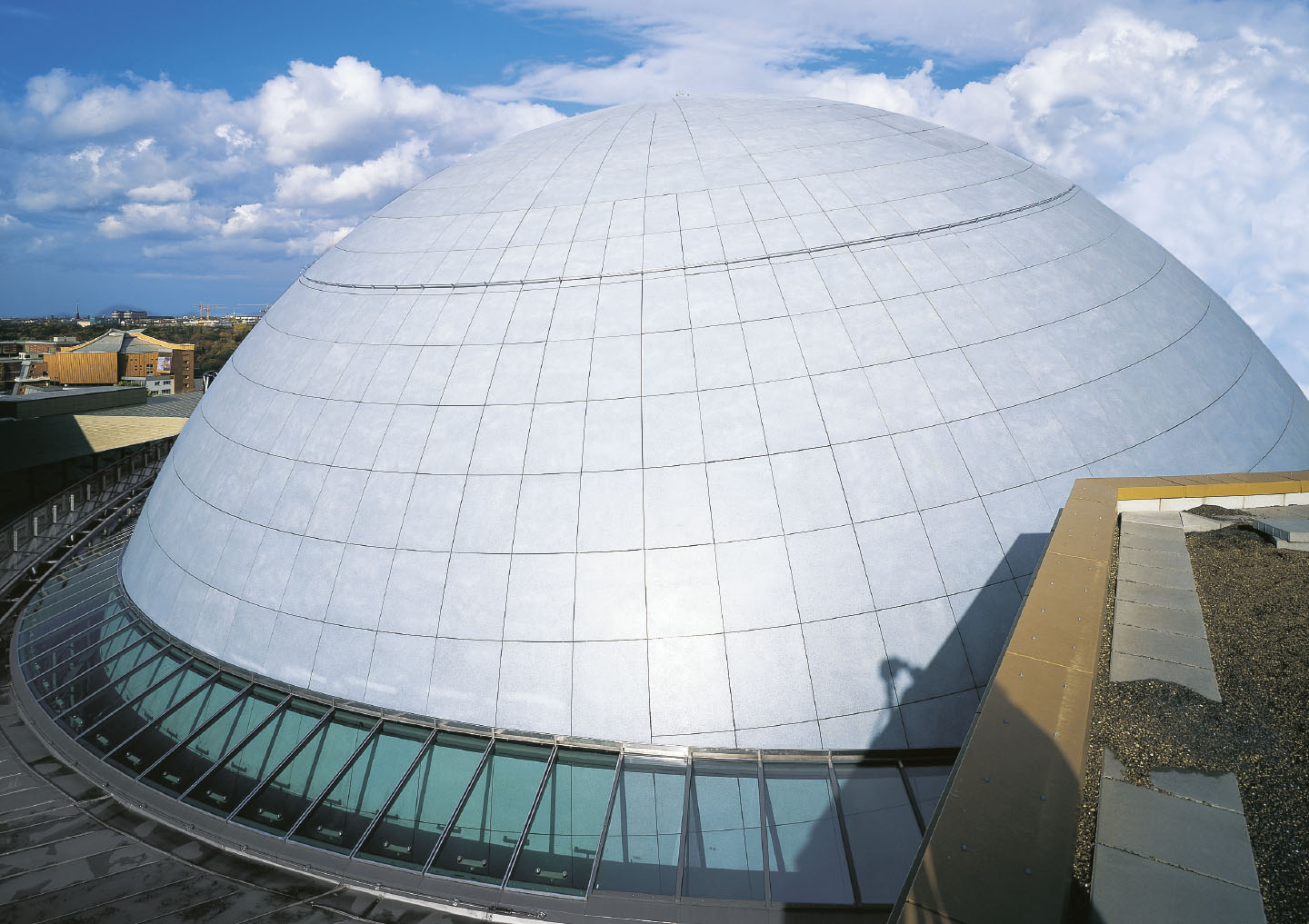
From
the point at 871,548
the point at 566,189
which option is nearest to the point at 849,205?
the point at 566,189

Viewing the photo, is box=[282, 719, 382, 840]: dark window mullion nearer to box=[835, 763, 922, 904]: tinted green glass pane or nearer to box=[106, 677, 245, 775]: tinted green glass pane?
box=[106, 677, 245, 775]: tinted green glass pane

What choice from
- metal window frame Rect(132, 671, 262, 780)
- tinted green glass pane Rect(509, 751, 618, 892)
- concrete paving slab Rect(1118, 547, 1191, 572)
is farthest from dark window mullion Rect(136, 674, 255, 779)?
concrete paving slab Rect(1118, 547, 1191, 572)

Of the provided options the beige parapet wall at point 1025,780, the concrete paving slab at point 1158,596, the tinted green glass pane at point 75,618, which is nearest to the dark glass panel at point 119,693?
the tinted green glass pane at point 75,618

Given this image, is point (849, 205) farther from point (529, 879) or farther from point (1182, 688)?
point (529, 879)

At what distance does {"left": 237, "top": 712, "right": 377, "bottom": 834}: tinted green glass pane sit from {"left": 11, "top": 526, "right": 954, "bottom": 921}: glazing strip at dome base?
0.11 feet

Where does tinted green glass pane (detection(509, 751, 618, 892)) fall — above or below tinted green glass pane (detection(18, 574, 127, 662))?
below

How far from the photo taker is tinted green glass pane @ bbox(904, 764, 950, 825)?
13625mm

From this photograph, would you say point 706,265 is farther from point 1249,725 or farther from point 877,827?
point 1249,725

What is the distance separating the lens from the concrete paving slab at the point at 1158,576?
11781 mm

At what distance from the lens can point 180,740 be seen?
16812 millimetres

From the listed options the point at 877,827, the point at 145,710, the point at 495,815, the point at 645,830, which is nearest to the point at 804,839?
the point at 877,827

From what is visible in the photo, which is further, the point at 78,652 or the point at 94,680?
the point at 78,652

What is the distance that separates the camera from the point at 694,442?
52.9 ft

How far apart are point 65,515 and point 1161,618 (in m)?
39.7
